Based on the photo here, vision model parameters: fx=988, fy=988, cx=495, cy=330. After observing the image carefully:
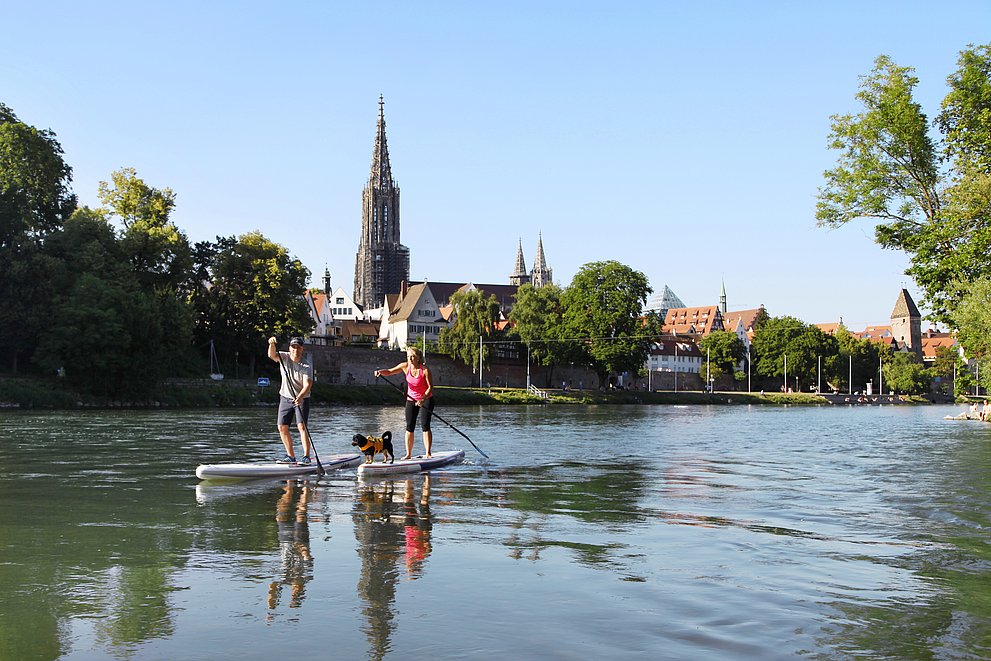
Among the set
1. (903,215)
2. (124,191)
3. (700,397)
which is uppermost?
(124,191)

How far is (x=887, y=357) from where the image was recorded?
16275cm

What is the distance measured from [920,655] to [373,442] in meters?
11.5

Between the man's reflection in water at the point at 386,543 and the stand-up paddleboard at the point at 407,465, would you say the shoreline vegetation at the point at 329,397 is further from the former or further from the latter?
the man's reflection in water at the point at 386,543

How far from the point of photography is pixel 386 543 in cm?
954

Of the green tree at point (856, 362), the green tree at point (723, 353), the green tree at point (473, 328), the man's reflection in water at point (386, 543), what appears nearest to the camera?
the man's reflection in water at point (386, 543)

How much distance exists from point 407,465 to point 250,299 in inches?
2544

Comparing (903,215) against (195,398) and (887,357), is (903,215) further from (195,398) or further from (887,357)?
(887,357)

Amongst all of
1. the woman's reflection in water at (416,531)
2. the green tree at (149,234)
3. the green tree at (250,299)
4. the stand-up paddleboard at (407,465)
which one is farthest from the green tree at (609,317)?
the woman's reflection in water at (416,531)

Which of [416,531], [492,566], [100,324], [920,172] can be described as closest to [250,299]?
[100,324]

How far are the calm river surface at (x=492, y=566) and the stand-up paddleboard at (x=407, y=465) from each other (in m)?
0.40

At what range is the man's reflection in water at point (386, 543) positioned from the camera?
6637 millimetres

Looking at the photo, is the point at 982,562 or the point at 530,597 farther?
the point at 982,562

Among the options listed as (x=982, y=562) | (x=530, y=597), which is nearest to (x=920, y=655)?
(x=530, y=597)

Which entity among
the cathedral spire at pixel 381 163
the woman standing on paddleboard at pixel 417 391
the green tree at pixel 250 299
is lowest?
the woman standing on paddleboard at pixel 417 391
